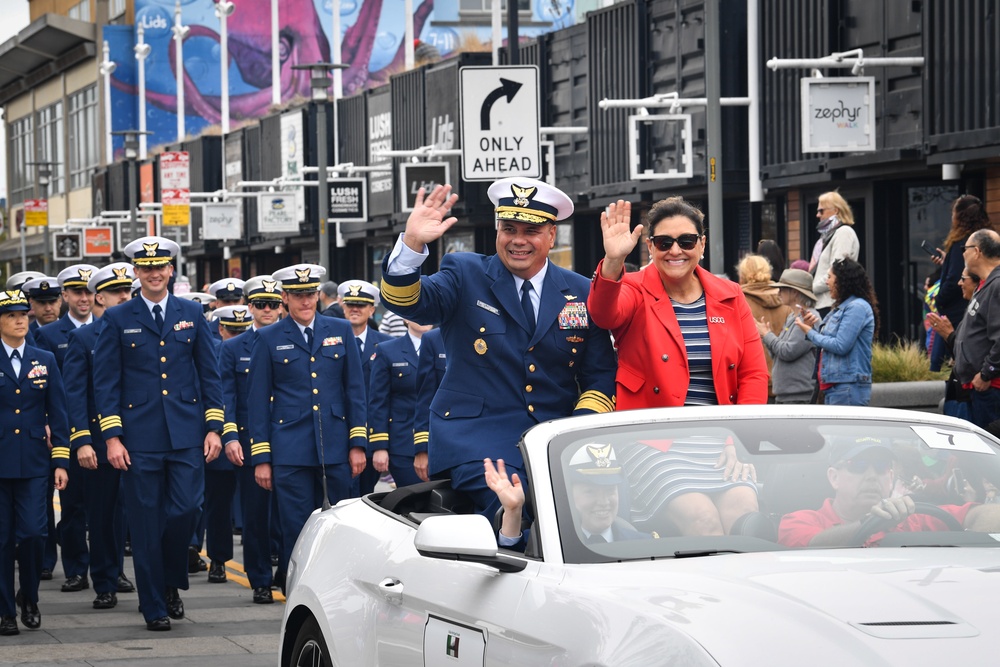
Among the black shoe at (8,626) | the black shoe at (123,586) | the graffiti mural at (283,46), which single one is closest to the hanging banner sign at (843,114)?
the black shoe at (123,586)

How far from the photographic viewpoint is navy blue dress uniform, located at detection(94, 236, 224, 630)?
1056 centimetres

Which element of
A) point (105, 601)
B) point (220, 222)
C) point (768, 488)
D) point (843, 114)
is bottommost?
point (105, 601)

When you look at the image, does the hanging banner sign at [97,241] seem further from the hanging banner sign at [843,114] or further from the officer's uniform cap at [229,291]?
the hanging banner sign at [843,114]

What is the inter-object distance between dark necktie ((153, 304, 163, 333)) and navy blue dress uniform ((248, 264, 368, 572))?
2.38ft

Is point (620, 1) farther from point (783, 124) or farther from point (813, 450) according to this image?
point (813, 450)

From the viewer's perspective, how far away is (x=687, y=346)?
6.77 m

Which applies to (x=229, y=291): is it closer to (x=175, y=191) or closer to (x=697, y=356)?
(x=697, y=356)

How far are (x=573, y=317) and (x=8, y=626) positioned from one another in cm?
509

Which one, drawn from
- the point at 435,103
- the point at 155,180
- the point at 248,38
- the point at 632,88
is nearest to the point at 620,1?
the point at 632,88

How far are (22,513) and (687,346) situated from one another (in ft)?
17.6

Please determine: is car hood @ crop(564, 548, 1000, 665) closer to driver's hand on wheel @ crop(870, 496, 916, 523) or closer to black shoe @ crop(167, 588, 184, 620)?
driver's hand on wheel @ crop(870, 496, 916, 523)

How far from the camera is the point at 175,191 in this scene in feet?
97.5

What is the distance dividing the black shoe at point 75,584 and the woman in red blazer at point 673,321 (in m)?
6.76

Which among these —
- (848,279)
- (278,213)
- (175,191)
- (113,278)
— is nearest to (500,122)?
(848,279)
